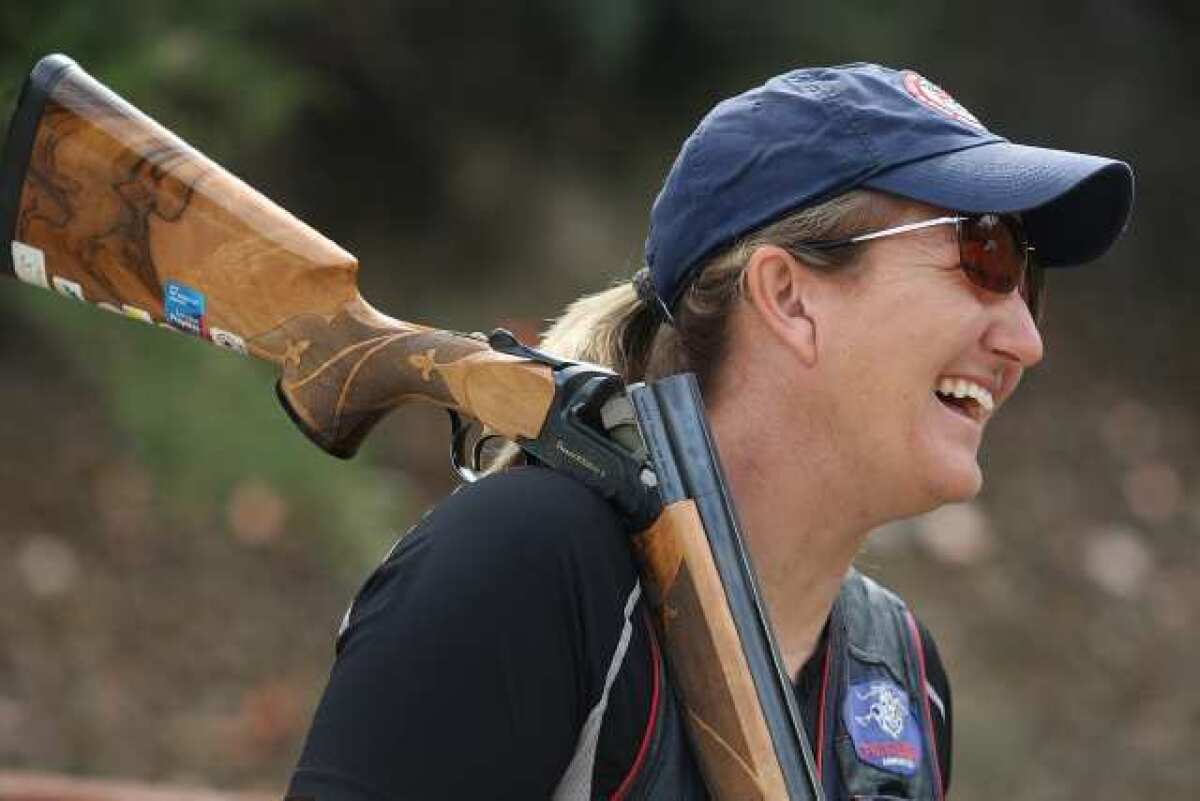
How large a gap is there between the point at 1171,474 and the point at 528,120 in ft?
9.10

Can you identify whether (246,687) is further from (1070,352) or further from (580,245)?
(1070,352)

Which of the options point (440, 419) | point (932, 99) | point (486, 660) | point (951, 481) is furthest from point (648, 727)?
point (440, 419)

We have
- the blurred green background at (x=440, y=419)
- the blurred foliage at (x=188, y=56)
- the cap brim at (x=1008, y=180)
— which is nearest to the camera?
the cap brim at (x=1008, y=180)

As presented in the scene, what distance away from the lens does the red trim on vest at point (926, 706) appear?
2609 mm

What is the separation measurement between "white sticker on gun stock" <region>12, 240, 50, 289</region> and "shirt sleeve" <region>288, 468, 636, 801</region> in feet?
2.20

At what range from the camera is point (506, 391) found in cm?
226

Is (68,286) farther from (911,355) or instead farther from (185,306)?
(911,355)

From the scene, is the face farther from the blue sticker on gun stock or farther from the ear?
the blue sticker on gun stock

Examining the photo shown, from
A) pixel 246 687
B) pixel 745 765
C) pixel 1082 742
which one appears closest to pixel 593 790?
pixel 745 765

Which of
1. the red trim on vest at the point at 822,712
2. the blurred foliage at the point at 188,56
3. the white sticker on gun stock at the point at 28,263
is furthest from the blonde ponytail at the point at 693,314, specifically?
the blurred foliage at the point at 188,56

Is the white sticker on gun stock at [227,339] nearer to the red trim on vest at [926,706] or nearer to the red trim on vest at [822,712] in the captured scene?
the red trim on vest at [822,712]

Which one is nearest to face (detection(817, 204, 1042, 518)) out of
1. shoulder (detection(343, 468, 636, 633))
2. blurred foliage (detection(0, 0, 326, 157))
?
shoulder (detection(343, 468, 636, 633))

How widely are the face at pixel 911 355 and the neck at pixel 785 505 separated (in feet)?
0.17

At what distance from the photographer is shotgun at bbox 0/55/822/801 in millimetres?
2186
